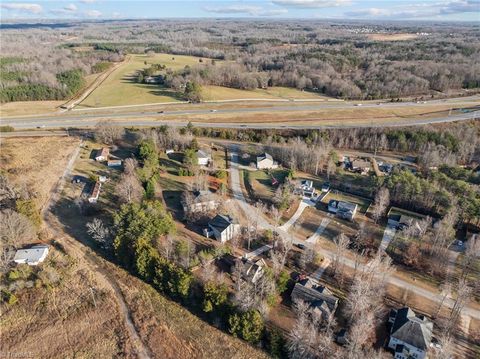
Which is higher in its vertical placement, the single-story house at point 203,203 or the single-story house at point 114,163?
the single-story house at point 203,203

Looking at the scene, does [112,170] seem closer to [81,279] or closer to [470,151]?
[81,279]

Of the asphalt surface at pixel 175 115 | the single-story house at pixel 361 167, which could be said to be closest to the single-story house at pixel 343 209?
the single-story house at pixel 361 167

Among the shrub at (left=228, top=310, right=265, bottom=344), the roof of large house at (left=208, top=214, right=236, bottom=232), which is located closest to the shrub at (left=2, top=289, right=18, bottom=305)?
the shrub at (left=228, top=310, right=265, bottom=344)

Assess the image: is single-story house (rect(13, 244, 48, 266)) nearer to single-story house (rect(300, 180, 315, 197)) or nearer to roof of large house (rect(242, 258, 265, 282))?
roof of large house (rect(242, 258, 265, 282))

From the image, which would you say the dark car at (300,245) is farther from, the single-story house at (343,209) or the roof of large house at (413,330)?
the roof of large house at (413,330)

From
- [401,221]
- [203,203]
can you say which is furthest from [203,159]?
[401,221]

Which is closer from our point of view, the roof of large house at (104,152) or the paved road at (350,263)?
the paved road at (350,263)
